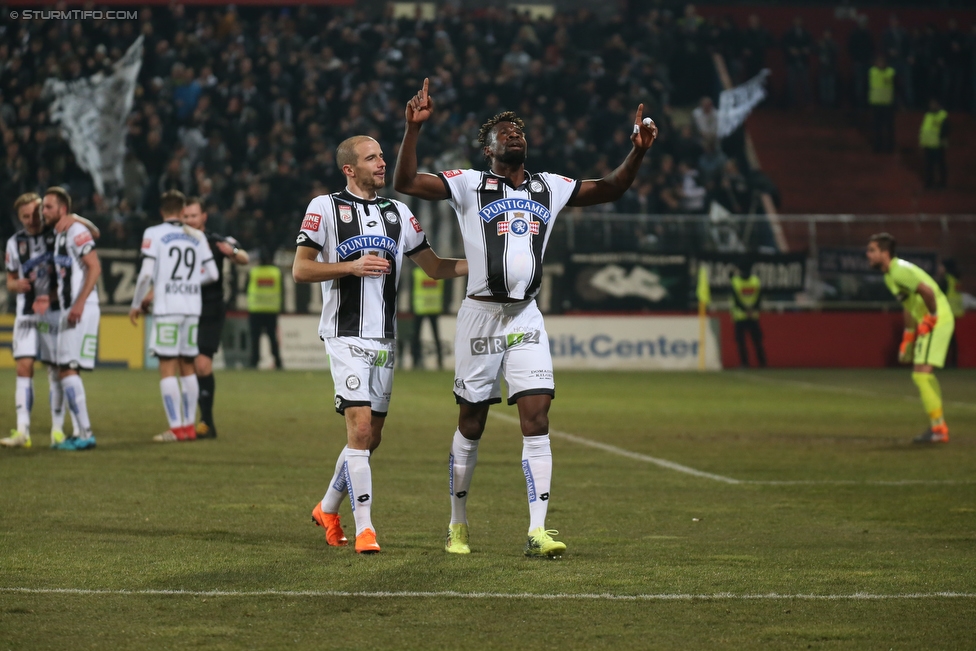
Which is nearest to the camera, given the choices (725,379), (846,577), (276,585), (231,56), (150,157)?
(276,585)

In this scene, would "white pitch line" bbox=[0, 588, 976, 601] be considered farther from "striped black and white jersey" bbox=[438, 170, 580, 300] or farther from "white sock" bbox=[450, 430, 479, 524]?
"striped black and white jersey" bbox=[438, 170, 580, 300]

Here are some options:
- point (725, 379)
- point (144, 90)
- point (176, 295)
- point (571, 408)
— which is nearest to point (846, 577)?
point (176, 295)

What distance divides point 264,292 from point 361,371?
1687cm

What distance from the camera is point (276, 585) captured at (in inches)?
225

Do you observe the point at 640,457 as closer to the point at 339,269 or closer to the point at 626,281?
the point at 339,269

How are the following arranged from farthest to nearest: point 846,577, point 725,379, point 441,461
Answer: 1. point 725,379
2. point 441,461
3. point 846,577

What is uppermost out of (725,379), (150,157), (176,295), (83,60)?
(83,60)

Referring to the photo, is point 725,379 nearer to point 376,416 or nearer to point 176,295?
point 176,295

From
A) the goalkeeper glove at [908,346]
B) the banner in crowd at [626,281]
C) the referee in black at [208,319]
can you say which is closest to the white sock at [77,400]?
A: the referee in black at [208,319]

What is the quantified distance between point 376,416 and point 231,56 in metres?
23.5

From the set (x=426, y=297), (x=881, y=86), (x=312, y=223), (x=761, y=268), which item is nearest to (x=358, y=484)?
(x=312, y=223)

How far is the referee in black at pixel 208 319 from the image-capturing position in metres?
12.5

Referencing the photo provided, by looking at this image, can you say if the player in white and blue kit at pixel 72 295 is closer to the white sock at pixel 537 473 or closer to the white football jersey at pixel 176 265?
the white football jersey at pixel 176 265

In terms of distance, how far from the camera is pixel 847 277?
83.4ft
